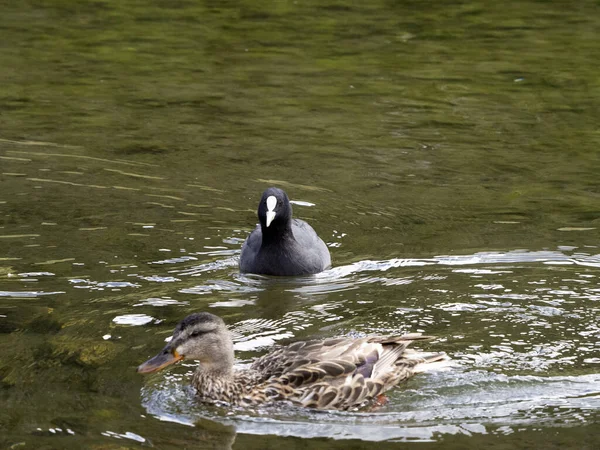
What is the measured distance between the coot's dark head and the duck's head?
303 centimetres

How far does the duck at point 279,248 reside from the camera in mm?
11367

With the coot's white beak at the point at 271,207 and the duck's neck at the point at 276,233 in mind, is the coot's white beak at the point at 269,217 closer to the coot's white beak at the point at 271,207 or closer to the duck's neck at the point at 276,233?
the coot's white beak at the point at 271,207

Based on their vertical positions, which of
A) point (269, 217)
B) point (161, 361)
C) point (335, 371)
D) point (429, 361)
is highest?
point (269, 217)

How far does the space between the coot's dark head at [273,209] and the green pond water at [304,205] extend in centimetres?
60

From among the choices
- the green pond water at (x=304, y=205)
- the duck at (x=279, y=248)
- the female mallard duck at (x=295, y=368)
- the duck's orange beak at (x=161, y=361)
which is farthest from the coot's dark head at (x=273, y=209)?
the duck's orange beak at (x=161, y=361)

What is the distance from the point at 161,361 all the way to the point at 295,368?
915mm

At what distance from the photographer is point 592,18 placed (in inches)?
910

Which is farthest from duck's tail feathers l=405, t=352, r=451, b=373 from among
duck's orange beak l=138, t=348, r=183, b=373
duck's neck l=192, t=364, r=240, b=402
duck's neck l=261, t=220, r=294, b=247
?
duck's neck l=261, t=220, r=294, b=247

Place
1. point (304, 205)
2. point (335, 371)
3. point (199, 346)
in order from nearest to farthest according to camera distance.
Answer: point (335, 371) → point (199, 346) → point (304, 205)

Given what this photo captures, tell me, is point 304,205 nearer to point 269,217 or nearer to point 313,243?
point 313,243

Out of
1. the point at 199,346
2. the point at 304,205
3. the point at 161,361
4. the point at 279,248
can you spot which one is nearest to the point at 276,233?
the point at 279,248

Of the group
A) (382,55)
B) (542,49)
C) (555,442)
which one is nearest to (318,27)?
(382,55)

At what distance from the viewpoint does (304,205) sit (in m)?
13.5

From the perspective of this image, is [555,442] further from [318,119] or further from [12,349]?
[318,119]
